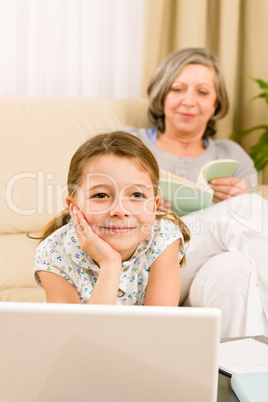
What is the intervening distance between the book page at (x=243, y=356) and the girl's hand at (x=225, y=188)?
0.93 metres

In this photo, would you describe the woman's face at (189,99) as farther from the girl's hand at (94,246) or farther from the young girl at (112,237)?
the girl's hand at (94,246)

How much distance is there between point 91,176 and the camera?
98 cm

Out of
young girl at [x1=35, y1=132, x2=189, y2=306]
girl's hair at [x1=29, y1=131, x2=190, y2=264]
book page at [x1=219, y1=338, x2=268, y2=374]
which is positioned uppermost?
girl's hair at [x1=29, y1=131, x2=190, y2=264]

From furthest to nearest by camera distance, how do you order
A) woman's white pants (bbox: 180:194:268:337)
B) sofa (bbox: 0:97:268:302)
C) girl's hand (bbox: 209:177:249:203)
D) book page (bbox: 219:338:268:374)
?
1. girl's hand (bbox: 209:177:249:203)
2. sofa (bbox: 0:97:268:302)
3. woman's white pants (bbox: 180:194:268:337)
4. book page (bbox: 219:338:268:374)

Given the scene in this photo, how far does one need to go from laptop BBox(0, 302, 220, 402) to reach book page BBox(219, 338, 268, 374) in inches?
10.0

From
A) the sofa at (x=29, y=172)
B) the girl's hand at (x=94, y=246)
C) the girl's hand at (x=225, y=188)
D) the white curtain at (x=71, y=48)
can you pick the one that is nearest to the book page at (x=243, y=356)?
the girl's hand at (x=94, y=246)

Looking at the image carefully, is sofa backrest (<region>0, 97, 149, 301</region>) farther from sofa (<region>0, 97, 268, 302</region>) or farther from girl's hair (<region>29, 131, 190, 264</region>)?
girl's hair (<region>29, 131, 190, 264</region>)

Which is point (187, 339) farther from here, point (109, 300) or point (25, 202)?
point (25, 202)

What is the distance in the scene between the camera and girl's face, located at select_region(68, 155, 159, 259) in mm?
967

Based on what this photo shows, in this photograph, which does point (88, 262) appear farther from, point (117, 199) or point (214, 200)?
point (214, 200)

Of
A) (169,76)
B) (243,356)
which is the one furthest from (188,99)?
(243,356)

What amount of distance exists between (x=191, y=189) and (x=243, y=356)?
2.82 feet

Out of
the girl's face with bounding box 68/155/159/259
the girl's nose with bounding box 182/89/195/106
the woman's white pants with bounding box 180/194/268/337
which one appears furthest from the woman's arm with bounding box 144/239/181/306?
the girl's nose with bounding box 182/89/195/106

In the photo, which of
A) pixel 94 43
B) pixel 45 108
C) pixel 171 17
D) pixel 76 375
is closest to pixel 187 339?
pixel 76 375
